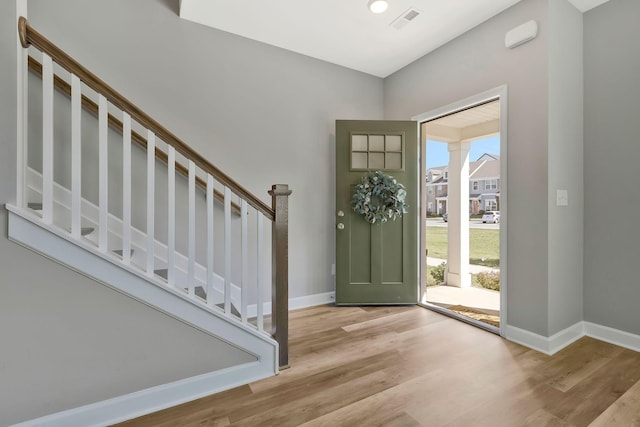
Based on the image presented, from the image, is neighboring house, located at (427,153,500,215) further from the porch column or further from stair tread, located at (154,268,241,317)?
stair tread, located at (154,268,241,317)

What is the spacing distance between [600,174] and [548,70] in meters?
0.97

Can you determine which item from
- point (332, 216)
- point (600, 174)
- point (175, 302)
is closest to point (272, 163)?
point (332, 216)

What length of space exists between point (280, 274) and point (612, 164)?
2.72 metres

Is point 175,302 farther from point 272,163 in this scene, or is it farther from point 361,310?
point 361,310

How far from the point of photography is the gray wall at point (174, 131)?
1.27 metres

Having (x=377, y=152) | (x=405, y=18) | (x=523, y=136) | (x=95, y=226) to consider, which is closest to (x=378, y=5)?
(x=405, y=18)

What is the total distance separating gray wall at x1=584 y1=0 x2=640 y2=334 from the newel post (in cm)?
253

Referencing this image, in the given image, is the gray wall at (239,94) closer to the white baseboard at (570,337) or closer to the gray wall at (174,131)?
the gray wall at (174,131)

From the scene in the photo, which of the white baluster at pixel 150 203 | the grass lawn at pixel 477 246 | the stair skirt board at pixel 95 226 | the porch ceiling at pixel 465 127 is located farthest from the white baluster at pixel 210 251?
the grass lawn at pixel 477 246

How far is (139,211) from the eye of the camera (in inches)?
88.9

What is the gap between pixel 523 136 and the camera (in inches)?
87.5

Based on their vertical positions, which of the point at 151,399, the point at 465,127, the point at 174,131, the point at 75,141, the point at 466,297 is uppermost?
the point at 465,127

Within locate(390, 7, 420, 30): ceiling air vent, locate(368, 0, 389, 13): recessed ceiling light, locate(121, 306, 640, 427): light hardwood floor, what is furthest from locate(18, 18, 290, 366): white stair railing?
locate(390, 7, 420, 30): ceiling air vent

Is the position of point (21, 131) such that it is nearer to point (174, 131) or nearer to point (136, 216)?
point (136, 216)
